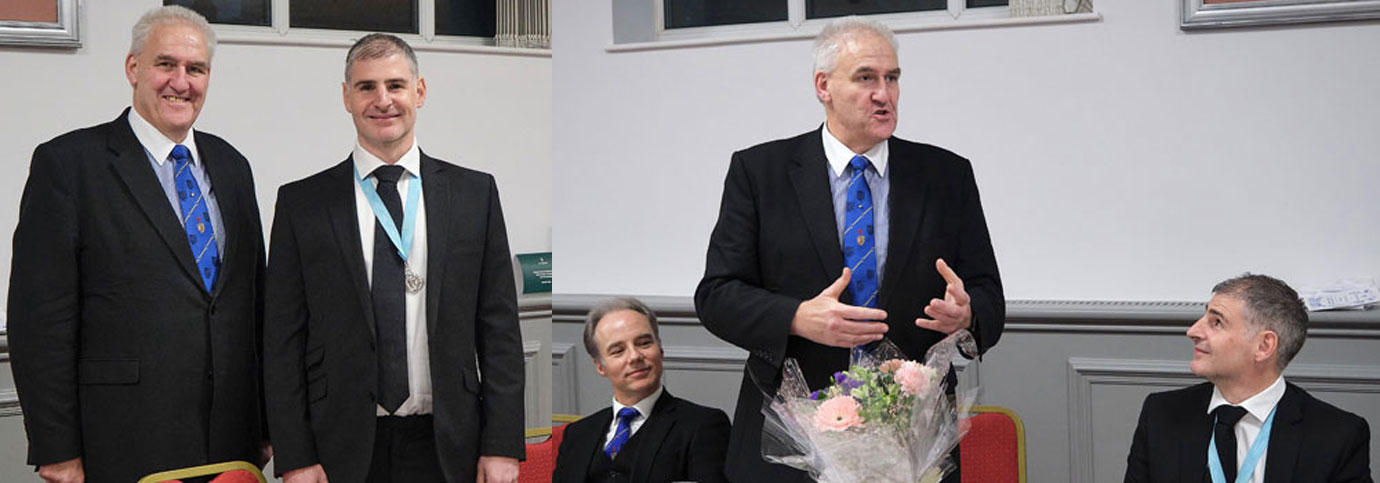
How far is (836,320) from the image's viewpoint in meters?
2.42

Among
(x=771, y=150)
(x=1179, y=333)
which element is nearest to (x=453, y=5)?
(x=771, y=150)

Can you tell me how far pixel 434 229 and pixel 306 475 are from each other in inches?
19.9

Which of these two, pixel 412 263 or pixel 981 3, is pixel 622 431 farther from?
pixel 981 3

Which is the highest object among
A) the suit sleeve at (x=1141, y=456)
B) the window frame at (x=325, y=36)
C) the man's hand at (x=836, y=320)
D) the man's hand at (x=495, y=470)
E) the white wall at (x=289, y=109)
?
the window frame at (x=325, y=36)

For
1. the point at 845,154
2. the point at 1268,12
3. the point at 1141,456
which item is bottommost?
the point at 1141,456

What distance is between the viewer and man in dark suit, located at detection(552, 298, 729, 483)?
10.3 feet

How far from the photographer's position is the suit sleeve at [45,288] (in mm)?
2297

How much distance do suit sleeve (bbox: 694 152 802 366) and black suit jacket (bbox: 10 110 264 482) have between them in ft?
2.81

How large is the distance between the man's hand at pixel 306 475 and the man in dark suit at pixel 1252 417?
69.8 inches

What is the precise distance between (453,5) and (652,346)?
958mm

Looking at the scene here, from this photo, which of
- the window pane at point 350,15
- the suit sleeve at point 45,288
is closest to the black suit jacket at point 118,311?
the suit sleeve at point 45,288

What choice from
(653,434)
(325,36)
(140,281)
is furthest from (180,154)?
(653,434)

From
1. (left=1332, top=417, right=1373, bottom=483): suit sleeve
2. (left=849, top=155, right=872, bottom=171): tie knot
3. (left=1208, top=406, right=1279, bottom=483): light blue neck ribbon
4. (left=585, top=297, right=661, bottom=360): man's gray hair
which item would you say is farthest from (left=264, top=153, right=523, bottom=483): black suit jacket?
(left=1332, top=417, right=1373, bottom=483): suit sleeve

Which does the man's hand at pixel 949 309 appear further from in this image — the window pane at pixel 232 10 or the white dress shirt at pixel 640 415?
the window pane at pixel 232 10
